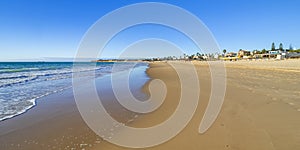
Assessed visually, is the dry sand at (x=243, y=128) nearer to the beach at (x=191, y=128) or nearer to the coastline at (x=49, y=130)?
the beach at (x=191, y=128)

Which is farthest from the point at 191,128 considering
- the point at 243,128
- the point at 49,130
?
the point at 49,130

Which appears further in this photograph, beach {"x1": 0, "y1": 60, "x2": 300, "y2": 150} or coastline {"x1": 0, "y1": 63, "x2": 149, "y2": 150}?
coastline {"x1": 0, "y1": 63, "x2": 149, "y2": 150}

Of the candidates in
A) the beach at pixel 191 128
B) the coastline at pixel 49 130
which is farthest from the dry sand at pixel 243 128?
the coastline at pixel 49 130

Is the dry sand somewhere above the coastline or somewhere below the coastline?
above

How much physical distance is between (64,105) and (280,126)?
663 centimetres

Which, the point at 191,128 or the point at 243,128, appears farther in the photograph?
the point at 191,128

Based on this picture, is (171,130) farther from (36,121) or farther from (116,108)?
(36,121)

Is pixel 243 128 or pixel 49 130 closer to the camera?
pixel 243 128

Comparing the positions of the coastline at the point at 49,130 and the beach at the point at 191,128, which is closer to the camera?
the beach at the point at 191,128

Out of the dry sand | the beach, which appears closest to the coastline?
the beach

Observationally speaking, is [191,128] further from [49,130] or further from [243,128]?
[49,130]

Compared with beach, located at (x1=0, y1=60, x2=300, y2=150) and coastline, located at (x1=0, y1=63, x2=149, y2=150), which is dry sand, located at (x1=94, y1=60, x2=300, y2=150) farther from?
coastline, located at (x1=0, y1=63, x2=149, y2=150)

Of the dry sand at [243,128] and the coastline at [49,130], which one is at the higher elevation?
the dry sand at [243,128]

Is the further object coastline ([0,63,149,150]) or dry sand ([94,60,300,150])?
coastline ([0,63,149,150])
